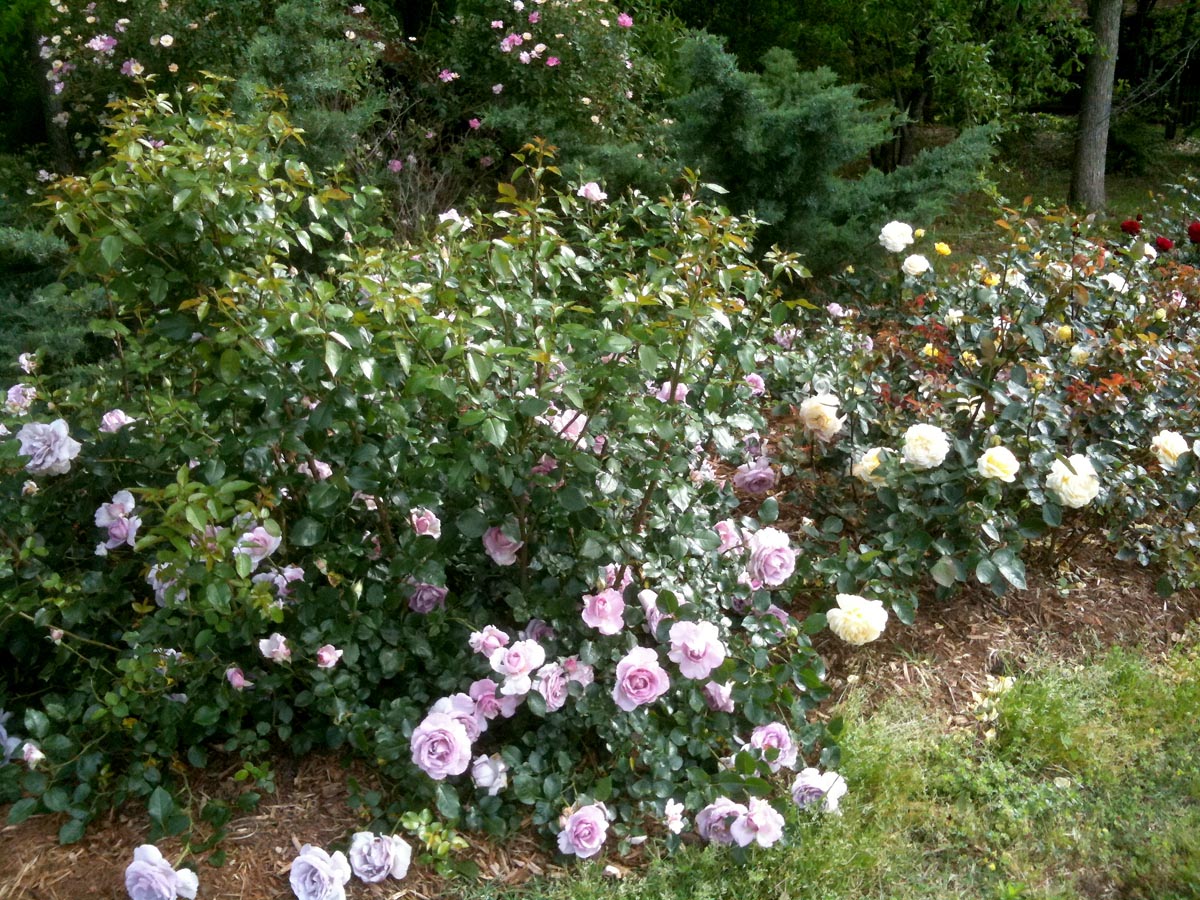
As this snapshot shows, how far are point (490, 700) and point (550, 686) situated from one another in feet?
0.49

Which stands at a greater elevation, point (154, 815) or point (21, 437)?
point (21, 437)

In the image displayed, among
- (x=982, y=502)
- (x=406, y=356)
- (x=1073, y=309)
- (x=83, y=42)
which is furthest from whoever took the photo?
(x=83, y=42)

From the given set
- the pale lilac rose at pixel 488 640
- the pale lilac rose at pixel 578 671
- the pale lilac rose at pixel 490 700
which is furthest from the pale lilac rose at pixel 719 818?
the pale lilac rose at pixel 488 640

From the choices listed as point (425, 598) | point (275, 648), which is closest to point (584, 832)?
point (425, 598)

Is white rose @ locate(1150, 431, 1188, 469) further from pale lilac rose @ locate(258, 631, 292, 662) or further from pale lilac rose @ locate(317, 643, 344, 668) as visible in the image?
pale lilac rose @ locate(258, 631, 292, 662)

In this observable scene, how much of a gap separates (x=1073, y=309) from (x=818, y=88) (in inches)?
101

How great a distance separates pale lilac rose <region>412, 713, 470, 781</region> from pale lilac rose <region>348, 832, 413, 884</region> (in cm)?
16

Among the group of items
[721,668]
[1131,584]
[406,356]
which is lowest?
[1131,584]

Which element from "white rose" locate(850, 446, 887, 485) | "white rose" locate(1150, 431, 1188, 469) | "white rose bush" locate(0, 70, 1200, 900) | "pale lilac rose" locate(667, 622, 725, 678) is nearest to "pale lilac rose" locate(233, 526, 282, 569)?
"white rose bush" locate(0, 70, 1200, 900)

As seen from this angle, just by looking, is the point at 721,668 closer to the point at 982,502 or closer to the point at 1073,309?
the point at 982,502

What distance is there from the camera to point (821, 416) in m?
3.07

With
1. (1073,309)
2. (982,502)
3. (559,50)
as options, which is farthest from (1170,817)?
(559,50)

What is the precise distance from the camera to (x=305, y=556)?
8.16 feet

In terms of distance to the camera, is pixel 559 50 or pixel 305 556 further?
pixel 559 50
